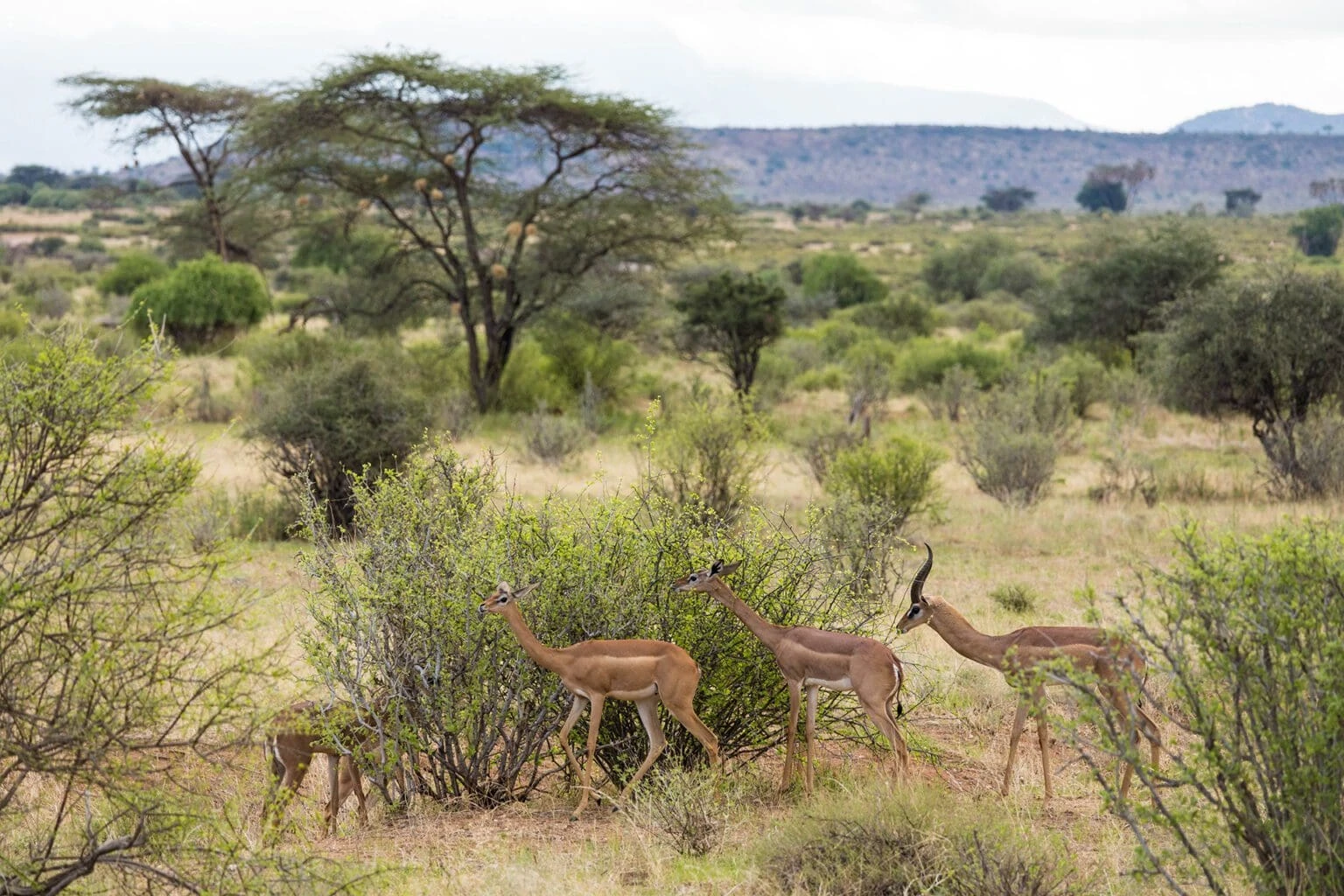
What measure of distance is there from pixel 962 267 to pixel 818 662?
167 feet

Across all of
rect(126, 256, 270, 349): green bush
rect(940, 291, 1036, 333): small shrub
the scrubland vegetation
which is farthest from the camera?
rect(940, 291, 1036, 333): small shrub

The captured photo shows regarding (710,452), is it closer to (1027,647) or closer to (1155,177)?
(1027,647)

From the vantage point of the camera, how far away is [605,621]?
6.66m

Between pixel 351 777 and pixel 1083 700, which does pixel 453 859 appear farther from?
pixel 1083 700

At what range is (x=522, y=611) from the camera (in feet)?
21.8

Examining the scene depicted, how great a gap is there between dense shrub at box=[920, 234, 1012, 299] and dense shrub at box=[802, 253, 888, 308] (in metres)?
6.31

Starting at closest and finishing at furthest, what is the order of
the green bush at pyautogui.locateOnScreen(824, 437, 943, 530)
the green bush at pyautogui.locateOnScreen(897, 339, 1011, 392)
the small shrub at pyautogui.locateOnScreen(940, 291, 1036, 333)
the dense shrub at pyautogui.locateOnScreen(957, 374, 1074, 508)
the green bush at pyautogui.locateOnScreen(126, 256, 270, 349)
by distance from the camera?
the green bush at pyautogui.locateOnScreen(824, 437, 943, 530) < the dense shrub at pyautogui.locateOnScreen(957, 374, 1074, 508) < the green bush at pyautogui.locateOnScreen(897, 339, 1011, 392) < the green bush at pyautogui.locateOnScreen(126, 256, 270, 349) < the small shrub at pyautogui.locateOnScreen(940, 291, 1036, 333)

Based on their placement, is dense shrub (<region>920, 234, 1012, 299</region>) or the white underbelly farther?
dense shrub (<region>920, 234, 1012, 299</region>)

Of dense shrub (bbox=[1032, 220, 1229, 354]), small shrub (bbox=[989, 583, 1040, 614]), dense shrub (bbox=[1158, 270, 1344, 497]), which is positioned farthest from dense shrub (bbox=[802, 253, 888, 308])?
small shrub (bbox=[989, 583, 1040, 614])

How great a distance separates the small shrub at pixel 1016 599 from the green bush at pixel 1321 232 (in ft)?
202

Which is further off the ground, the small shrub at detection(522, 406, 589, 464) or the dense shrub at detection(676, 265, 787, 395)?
the dense shrub at detection(676, 265, 787, 395)

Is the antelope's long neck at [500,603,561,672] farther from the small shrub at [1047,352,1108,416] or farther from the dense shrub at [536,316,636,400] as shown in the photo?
the small shrub at [1047,352,1108,416]

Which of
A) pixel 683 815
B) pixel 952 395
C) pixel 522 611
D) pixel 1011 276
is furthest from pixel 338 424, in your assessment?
pixel 1011 276

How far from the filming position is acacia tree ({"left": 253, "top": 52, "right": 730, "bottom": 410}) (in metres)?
23.1
